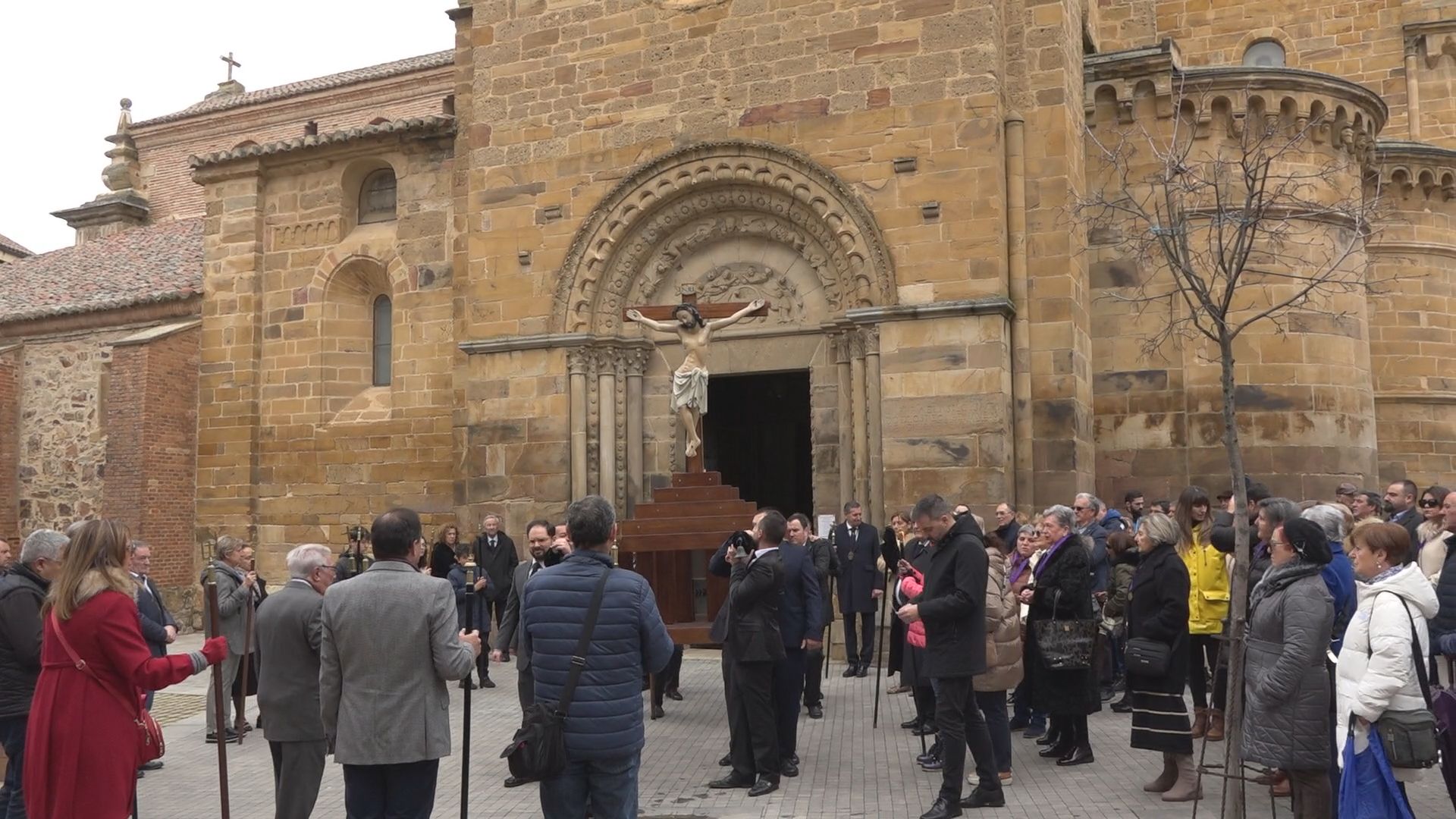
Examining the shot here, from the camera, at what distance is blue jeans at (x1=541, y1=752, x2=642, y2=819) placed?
5188mm

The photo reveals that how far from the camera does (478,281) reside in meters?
16.0

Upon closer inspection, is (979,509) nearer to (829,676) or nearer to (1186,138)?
(829,676)

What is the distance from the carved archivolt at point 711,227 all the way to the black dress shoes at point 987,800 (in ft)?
24.6

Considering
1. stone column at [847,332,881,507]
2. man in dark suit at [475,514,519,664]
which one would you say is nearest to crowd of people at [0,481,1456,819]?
man in dark suit at [475,514,519,664]

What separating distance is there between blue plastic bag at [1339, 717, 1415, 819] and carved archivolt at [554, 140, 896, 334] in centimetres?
910

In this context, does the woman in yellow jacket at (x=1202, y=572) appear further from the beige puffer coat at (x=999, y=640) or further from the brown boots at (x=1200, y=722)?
the beige puffer coat at (x=999, y=640)

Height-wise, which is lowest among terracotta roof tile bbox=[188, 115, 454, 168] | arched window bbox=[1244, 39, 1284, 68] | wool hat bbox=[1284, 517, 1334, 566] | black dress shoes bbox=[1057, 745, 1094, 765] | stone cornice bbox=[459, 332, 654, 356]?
black dress shoes bbox=[1057, 745, 1094, 765]

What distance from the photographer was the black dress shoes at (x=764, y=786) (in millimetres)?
7864

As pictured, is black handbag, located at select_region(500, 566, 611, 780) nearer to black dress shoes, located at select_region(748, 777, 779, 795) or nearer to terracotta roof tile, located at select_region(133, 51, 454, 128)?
black dress shoes, located at select_region(748, 777, 779, 795)

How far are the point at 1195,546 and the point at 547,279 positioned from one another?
9634 millimetres

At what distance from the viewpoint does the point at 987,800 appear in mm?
7293

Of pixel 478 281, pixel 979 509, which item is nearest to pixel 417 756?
pixel 979 509

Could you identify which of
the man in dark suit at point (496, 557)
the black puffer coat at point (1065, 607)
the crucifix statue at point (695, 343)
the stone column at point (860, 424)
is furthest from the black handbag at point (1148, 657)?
the man in dark suit at point (496, 557)

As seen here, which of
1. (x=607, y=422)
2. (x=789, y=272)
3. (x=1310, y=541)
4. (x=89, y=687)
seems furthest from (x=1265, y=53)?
(x=89, y=687)
